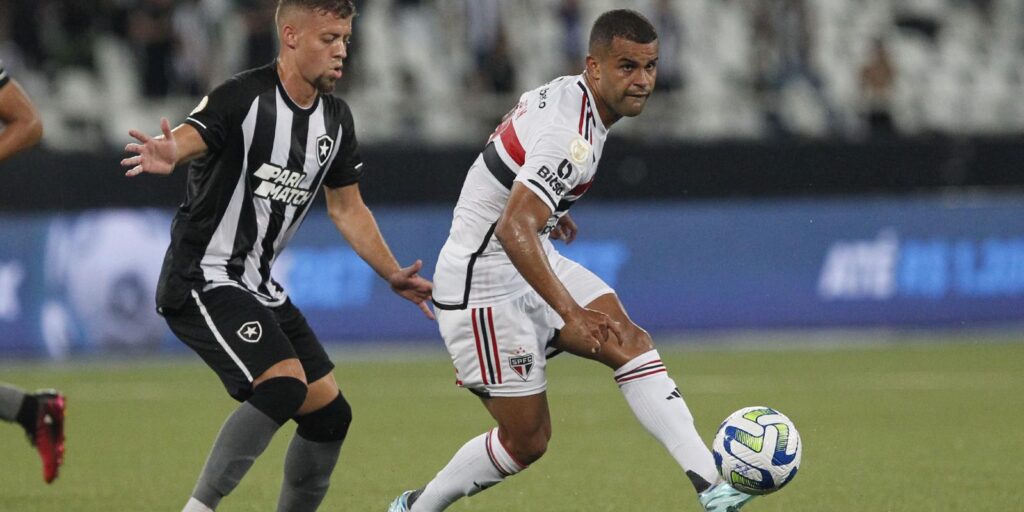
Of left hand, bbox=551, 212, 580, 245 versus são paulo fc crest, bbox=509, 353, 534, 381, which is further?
left hand, bbox=551, 212, 580, 245

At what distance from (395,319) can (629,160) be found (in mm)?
2825

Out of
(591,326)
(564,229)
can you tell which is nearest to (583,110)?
(591,326)

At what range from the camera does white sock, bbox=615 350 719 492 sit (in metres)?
6.07

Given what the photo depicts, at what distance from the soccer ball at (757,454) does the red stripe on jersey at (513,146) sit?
1290 millimetres

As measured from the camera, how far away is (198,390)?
12.7 meters

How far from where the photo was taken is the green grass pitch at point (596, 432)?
7602mm

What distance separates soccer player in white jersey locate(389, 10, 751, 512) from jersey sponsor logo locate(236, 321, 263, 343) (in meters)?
0.82

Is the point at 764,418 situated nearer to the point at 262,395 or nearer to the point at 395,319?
the point at 262,395

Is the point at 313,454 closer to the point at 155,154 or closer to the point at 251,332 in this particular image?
the point at 251,332

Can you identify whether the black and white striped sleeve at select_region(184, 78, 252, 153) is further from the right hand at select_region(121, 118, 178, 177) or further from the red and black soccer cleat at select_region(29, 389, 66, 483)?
the red and black soccer cleat at select_region(29, 389, 66, 483)

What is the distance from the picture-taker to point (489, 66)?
57.6 feet

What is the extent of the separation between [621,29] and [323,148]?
1.24m

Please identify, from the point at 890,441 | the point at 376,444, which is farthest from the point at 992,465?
the point at 376,444

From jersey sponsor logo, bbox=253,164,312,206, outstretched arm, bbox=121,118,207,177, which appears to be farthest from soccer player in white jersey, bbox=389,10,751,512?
outstretched arm, bbox=121,118,207,177
